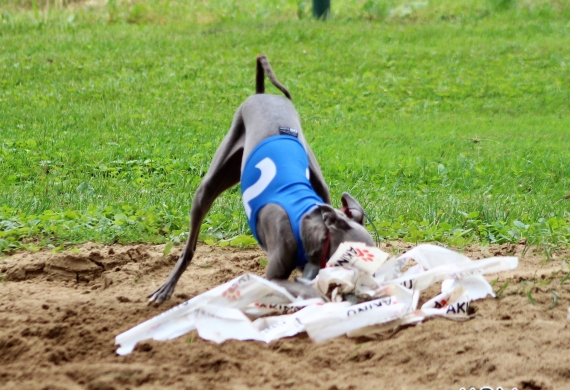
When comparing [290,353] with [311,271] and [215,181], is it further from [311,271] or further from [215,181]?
[215,181]

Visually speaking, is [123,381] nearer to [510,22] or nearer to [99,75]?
[99,75]

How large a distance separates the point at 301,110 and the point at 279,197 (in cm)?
675

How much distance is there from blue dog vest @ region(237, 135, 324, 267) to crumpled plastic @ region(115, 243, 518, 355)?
45 centimetres

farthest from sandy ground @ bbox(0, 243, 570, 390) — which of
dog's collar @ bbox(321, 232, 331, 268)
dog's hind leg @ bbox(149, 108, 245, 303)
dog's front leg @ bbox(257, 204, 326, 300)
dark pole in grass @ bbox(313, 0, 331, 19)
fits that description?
dark pole in grass @ bbox(313, 0, 331, 19)

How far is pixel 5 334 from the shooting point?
12.8 feet

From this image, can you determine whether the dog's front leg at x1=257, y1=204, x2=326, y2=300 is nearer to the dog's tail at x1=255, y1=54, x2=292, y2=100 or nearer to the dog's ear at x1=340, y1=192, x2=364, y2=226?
the dog's ear at x1=340, y1=192, x2=364, y2=226

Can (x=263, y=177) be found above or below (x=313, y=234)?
above

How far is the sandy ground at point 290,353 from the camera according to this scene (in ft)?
10.8

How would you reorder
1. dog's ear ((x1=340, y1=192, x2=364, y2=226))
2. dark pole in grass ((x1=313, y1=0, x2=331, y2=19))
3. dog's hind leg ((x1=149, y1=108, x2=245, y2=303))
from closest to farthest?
dog's ear ((x1=340, y1=192, x2=364, y2=226)) → dog's hind leg ((x1=149, y1=108, x2=245, y2=303)) → dark pole in grass ((x1=313, y1=0, x2=331, y2=19))

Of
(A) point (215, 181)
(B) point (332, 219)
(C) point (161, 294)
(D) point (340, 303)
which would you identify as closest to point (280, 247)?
(B) point (332, 219)

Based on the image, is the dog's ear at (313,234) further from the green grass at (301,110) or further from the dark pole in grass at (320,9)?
the dark pole in grass at (320,9)

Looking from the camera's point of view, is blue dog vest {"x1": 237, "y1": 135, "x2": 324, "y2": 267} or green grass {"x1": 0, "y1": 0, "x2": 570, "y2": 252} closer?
blue dog vest {"x1": 237, "y1": 135, "x2": 324, "y2": 267}

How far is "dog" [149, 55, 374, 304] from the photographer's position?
14.1ft

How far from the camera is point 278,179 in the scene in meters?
4.69
